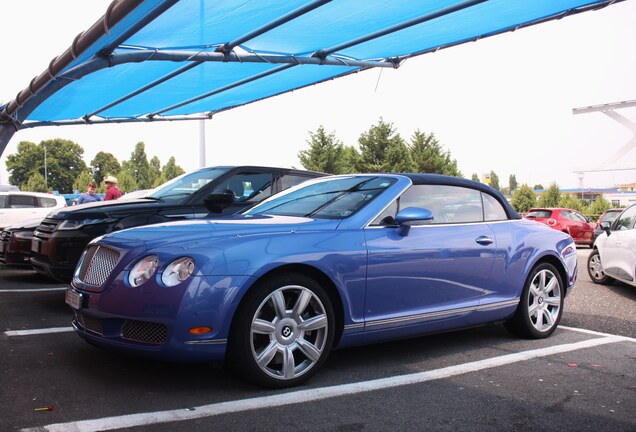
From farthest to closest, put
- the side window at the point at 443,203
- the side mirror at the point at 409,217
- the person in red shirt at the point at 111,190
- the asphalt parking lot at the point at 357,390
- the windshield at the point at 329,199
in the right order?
1. the person in red shirt at the point at 111,190
2. the side window at the point at 443,203
3. the windshield at the point at 329,199
4. the side mirror at the point at 409,217
5. the asphalt parking lot at the point at 357,390

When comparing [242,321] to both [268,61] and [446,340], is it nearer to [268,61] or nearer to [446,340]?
[446,340]

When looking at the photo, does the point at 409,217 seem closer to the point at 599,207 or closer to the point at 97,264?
the point at 97,264

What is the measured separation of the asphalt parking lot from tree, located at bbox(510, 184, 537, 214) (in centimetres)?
4399

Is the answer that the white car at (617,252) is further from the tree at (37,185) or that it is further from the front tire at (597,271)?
the tree at (37,185)

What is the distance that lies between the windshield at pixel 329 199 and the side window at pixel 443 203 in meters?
0.18

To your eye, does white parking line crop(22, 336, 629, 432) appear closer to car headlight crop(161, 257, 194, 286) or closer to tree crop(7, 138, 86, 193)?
car headlight crop(161, 257, 194, 286)

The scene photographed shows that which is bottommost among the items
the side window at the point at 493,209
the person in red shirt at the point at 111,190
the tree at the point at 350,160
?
the side window at the point at 493,209

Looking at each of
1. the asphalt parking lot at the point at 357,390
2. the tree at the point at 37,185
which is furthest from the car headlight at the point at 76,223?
the tree at the point at 37,185

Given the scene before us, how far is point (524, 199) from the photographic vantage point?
158 feet

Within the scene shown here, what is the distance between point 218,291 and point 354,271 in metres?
1.01

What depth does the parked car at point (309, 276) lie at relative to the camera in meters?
3.65

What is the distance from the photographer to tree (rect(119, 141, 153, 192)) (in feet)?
401

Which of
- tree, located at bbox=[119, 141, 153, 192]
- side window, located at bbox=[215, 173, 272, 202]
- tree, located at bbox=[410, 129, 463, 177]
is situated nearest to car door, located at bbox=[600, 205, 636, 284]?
side window, located at bbox=[215, 173, 272, 202]

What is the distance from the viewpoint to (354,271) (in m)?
4.18
